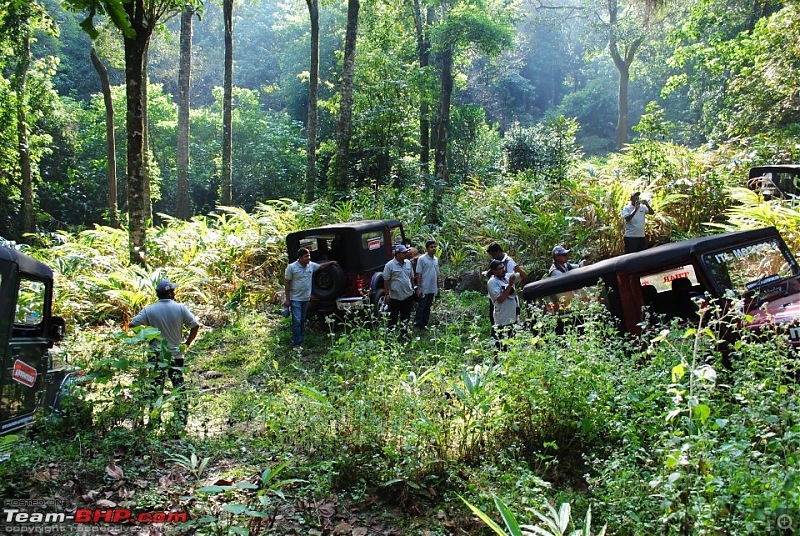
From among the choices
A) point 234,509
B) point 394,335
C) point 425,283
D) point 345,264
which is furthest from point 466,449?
point 345,264

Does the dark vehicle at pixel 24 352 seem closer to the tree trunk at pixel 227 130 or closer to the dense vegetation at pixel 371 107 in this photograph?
the dense vegetation at pixel 371 107

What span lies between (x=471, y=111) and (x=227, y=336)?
927 inches

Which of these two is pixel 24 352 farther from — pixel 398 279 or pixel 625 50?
pixel 625 50

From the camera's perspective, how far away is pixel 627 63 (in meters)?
37.1

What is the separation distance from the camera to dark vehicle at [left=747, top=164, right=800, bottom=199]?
1195cm

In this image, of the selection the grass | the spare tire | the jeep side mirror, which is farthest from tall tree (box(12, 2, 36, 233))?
the grass

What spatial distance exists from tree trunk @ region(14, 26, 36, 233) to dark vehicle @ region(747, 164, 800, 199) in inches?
678

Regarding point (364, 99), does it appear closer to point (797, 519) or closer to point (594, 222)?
point (594, 222)

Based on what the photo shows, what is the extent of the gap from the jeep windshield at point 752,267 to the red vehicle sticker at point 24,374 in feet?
19.8

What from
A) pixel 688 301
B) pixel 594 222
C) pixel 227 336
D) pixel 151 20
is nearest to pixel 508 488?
pixel 688 301

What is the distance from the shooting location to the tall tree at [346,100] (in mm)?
18203

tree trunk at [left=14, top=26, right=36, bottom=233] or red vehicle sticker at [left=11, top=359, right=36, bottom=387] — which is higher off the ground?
tree trunk at [left=14, top=26, right=36, bottom=233]

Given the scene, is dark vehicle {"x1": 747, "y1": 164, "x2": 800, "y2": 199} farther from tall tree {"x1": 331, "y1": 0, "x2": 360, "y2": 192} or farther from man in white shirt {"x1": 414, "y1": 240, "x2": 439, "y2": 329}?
tall tree {"x1": 331, "y1": 0, "x2": 360, "y2": 192}

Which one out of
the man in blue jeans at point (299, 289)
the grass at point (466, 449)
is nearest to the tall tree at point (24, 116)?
the man in blue jeans at point (299, 289)
